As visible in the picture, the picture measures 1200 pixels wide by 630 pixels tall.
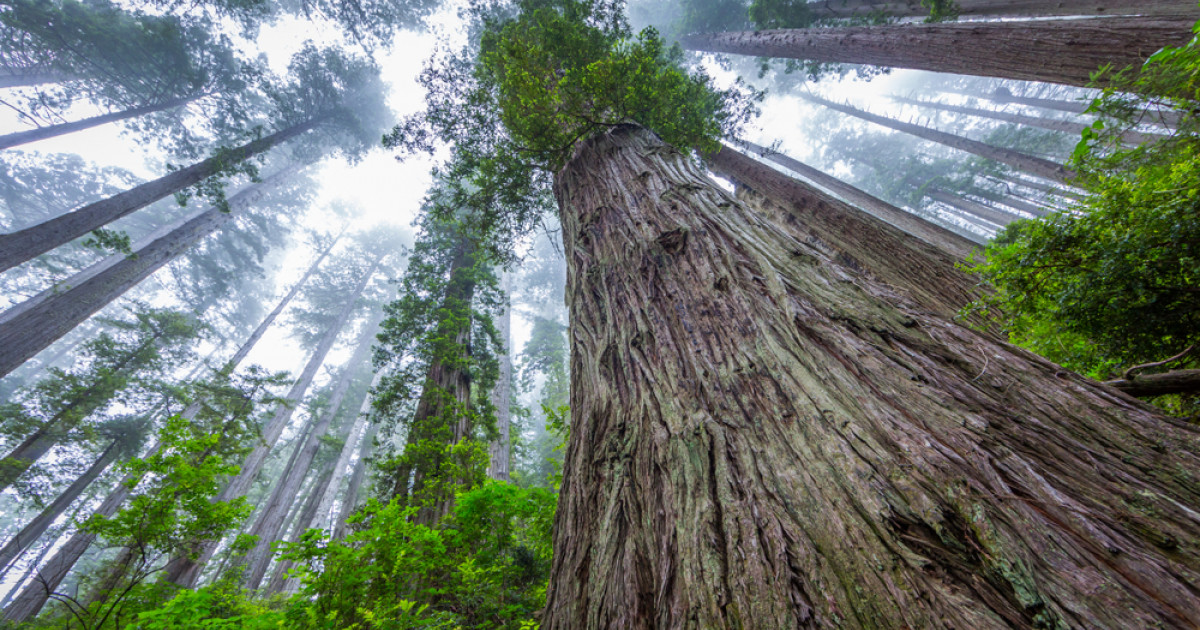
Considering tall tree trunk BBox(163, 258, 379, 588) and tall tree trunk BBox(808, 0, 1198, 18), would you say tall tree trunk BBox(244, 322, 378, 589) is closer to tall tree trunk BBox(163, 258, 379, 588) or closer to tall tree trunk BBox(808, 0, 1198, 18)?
tall tree trunk BBox(163, 258, 379, 588)

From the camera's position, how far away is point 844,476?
47.7 inches

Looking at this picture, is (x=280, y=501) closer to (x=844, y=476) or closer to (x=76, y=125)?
(x=76, y=125)

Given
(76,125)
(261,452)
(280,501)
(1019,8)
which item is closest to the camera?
(1019,8)

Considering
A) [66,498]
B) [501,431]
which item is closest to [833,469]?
[501,431]

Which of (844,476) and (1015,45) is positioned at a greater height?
(1015,45)

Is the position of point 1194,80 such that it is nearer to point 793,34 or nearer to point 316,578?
point 316,578

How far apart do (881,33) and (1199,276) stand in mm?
5626

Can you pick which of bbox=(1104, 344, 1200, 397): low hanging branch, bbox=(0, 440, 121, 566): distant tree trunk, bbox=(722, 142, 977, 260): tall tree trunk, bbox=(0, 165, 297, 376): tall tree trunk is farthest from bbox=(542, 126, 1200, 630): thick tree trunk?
bbox=(0, 440, 121, 566): distant tree trunk

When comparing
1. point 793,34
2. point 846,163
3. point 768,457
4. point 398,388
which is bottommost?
point 768,457

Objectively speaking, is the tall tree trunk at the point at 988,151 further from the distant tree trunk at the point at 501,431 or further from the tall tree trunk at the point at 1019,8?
the distant tree trunk at the point at 501,431

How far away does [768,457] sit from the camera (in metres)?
1.41

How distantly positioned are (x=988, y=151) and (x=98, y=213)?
79.5 feet

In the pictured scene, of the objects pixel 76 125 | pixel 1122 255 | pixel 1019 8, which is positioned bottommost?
pixel 1122 255

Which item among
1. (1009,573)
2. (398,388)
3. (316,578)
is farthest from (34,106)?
(1009,573)
